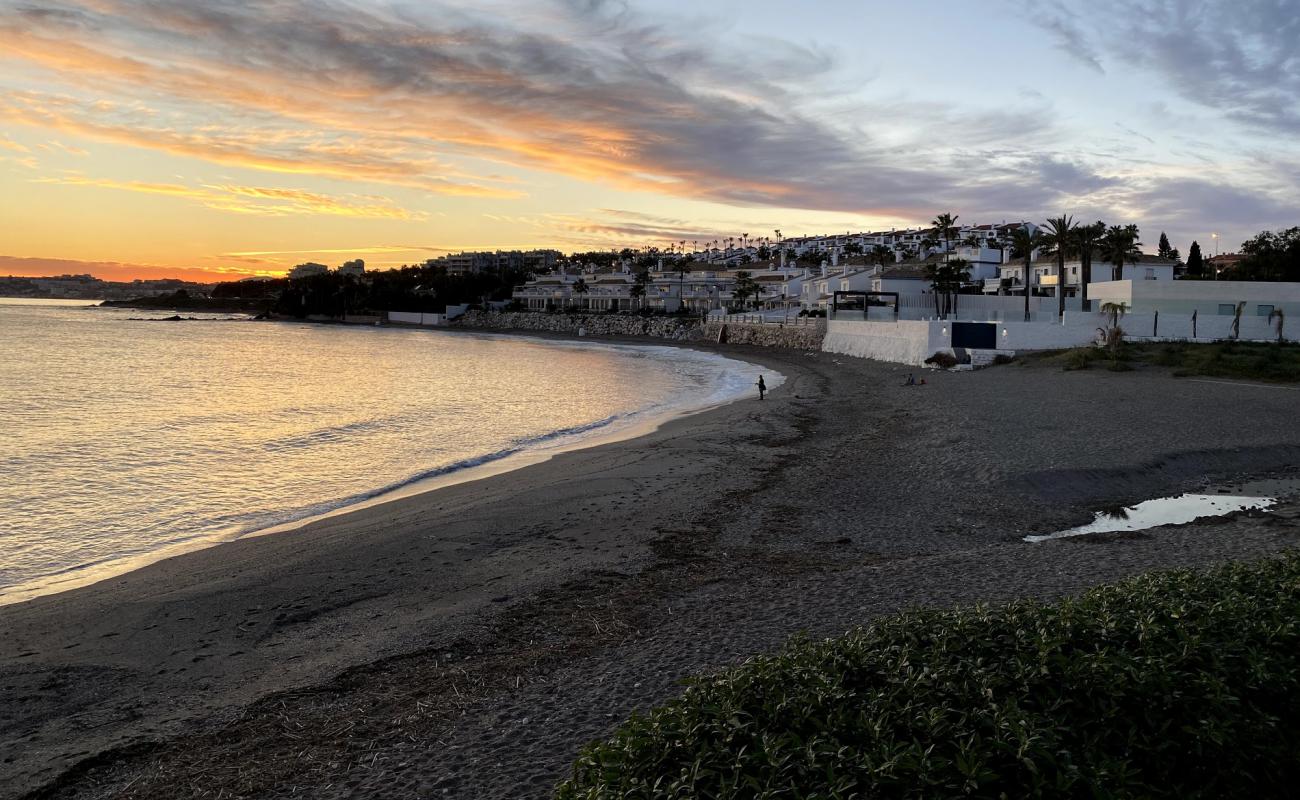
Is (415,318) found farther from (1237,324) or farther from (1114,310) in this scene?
(1237,324)

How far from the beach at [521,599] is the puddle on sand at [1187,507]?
1.29 ft

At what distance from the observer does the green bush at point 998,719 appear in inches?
140

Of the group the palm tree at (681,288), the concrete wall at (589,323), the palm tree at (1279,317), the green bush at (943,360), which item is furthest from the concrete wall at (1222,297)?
the palm tree at (681,288)

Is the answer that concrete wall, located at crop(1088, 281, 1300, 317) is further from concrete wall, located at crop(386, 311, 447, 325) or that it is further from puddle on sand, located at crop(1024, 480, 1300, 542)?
concrete wall, located at crop(386, 311, 447, 325)

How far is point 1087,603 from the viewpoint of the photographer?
18.0 ft

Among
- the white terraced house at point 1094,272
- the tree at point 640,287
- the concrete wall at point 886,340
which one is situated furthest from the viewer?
the tree at point 640,287

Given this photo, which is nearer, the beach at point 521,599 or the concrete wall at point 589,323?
the beach at point 521,599

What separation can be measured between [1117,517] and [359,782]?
41.4 feet

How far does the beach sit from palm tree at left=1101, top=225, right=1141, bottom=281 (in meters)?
52.4

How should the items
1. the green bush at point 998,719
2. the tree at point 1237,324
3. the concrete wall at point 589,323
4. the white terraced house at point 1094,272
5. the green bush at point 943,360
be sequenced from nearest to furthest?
1. the green bush at point 998,719
2. the green bush at point 943,360
3. the tree at point 1237,324
4. the white terraced house at point 1094,272
5. the concrete wall at point 589,323

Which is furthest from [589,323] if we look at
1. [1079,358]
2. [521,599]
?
[521,599]

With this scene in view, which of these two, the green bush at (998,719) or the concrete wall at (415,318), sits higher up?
the concrete wall at (415,318)

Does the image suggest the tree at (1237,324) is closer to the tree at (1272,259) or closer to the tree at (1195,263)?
the tree at (1272,259)

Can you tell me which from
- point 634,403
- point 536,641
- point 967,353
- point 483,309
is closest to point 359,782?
point 536,641
